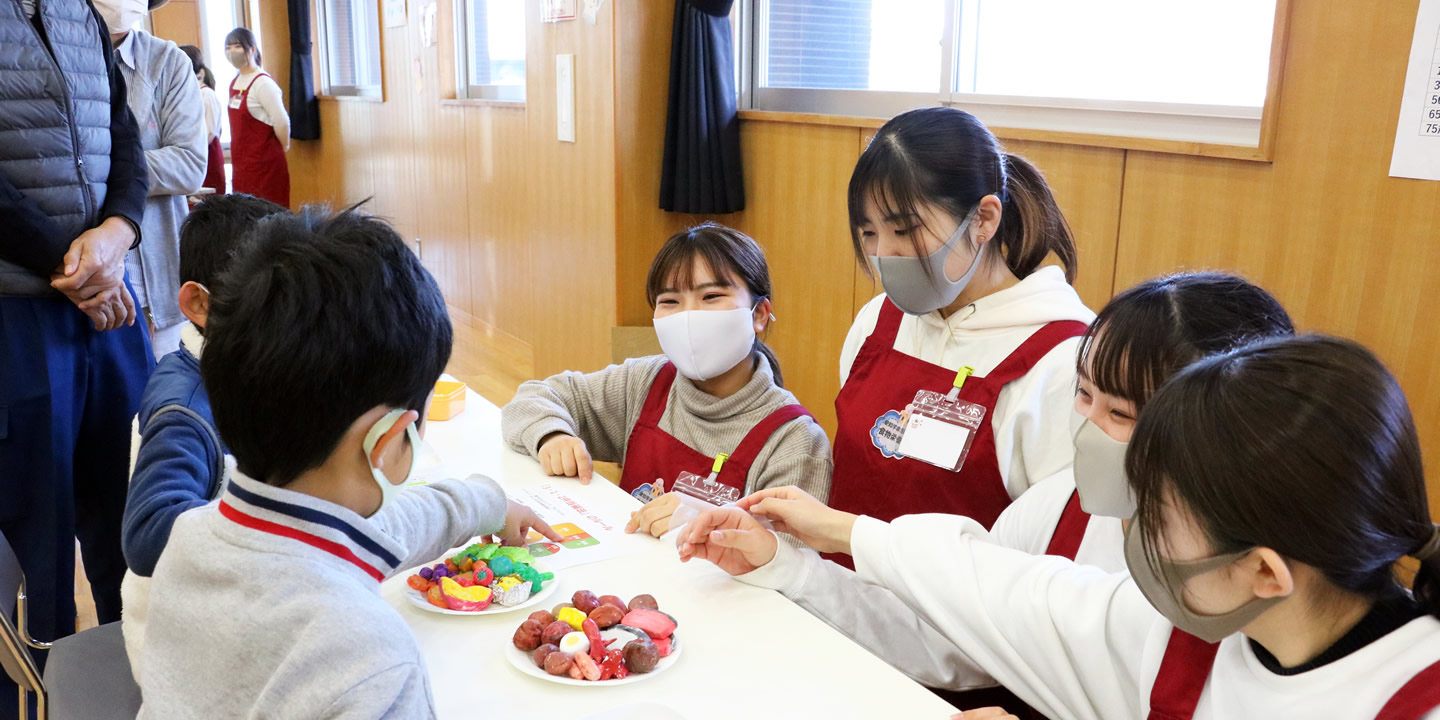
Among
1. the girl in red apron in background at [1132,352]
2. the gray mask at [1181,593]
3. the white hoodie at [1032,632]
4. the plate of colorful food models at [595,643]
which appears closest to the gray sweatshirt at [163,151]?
the plate of colorful food models at [595,643]

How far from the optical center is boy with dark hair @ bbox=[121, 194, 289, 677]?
1.23 meters

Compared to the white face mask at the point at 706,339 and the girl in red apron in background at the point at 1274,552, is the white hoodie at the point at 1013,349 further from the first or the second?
the girl in red apron in background at the point at 1274,552

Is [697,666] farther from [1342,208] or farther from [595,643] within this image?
[1342,208]

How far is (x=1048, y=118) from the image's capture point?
2748mm

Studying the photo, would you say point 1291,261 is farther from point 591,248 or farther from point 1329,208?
point 591,248

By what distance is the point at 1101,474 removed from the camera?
1.25 m

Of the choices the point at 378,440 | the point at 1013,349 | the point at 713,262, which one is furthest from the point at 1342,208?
the point at 378,440

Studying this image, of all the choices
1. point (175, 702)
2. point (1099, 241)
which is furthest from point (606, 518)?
point (1099, 241)

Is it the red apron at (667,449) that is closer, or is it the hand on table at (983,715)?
the hand on table at (983,715)

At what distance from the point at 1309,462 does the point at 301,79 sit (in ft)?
25.5

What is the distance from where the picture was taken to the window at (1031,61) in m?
2.36

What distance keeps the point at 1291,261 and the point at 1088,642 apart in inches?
52.9

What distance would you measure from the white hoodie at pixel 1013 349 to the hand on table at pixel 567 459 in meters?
0.60

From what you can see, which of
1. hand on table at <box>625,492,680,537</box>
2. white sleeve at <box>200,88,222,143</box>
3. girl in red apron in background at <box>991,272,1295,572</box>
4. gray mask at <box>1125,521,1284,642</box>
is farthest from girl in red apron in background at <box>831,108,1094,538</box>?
white sleeve at <box>200,88,222,143</box>
